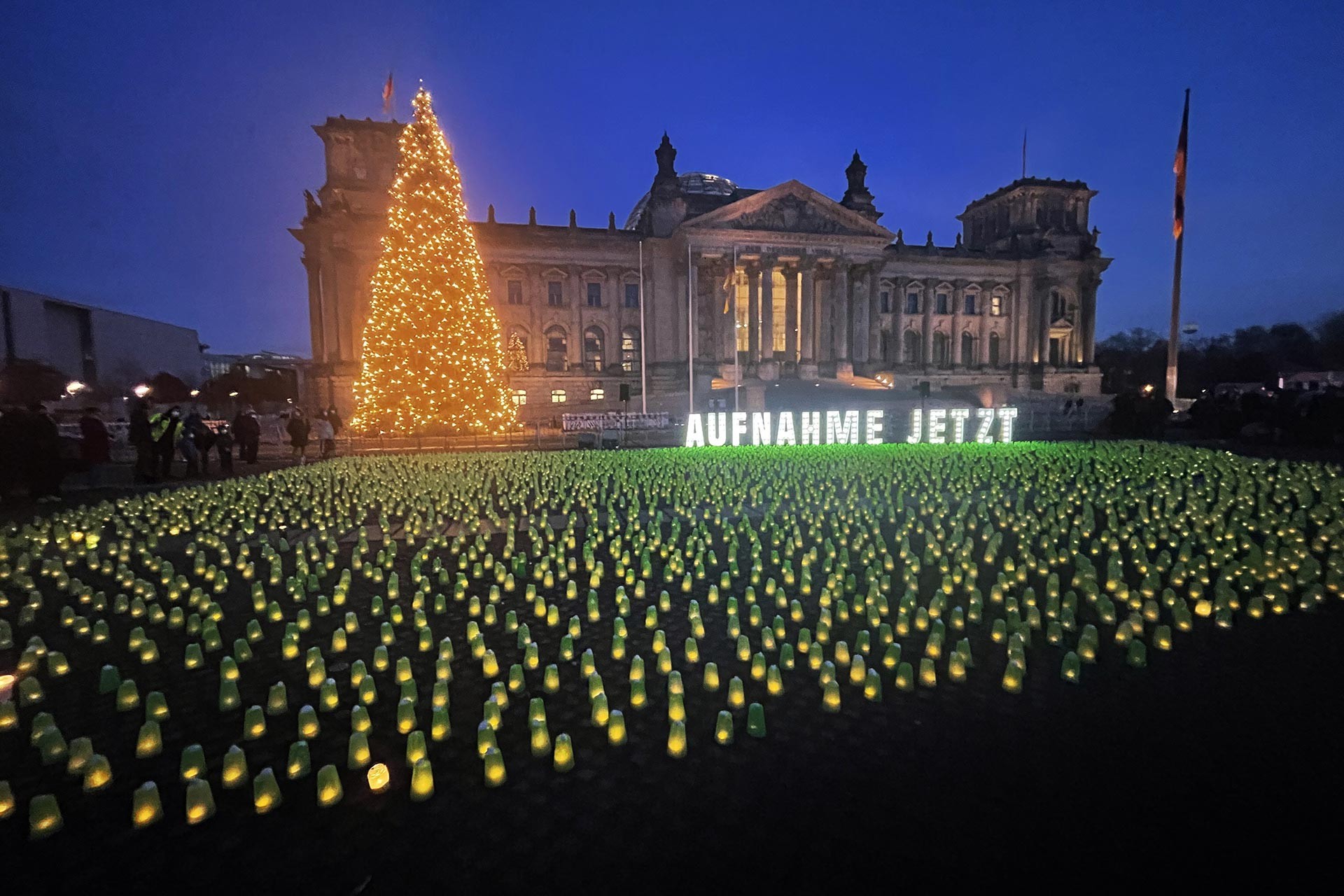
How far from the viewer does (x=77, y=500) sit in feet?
42.0

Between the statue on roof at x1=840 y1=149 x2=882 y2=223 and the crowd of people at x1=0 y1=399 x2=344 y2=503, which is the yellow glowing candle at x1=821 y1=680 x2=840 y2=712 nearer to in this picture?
the crowd of people at x1=0 y1=399 x2=344 y2=503

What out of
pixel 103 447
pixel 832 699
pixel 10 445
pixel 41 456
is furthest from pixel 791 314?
pixel 832 699

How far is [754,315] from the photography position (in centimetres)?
4897

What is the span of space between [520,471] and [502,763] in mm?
11751

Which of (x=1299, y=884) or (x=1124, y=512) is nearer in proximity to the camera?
(x=1299, y=884)

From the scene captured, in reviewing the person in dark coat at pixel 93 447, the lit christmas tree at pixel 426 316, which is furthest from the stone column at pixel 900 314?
the person in dark coat at pixel 93 447

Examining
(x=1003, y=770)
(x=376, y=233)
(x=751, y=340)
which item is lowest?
(x=1003, y=770)

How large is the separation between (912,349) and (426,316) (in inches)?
1866

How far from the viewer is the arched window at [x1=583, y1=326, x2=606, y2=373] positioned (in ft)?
166

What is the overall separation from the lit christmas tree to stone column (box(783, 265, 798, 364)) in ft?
98.6

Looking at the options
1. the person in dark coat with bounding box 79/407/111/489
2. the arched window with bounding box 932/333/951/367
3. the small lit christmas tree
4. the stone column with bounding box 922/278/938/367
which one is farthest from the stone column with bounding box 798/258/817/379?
the person in dark coat with bounding box 79/407/111/489

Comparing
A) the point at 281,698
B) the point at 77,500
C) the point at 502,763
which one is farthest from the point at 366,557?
the point at 77,500

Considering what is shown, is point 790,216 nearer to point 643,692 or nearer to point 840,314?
point 840,314

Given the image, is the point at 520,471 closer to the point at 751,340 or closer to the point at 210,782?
the point at 210,782
